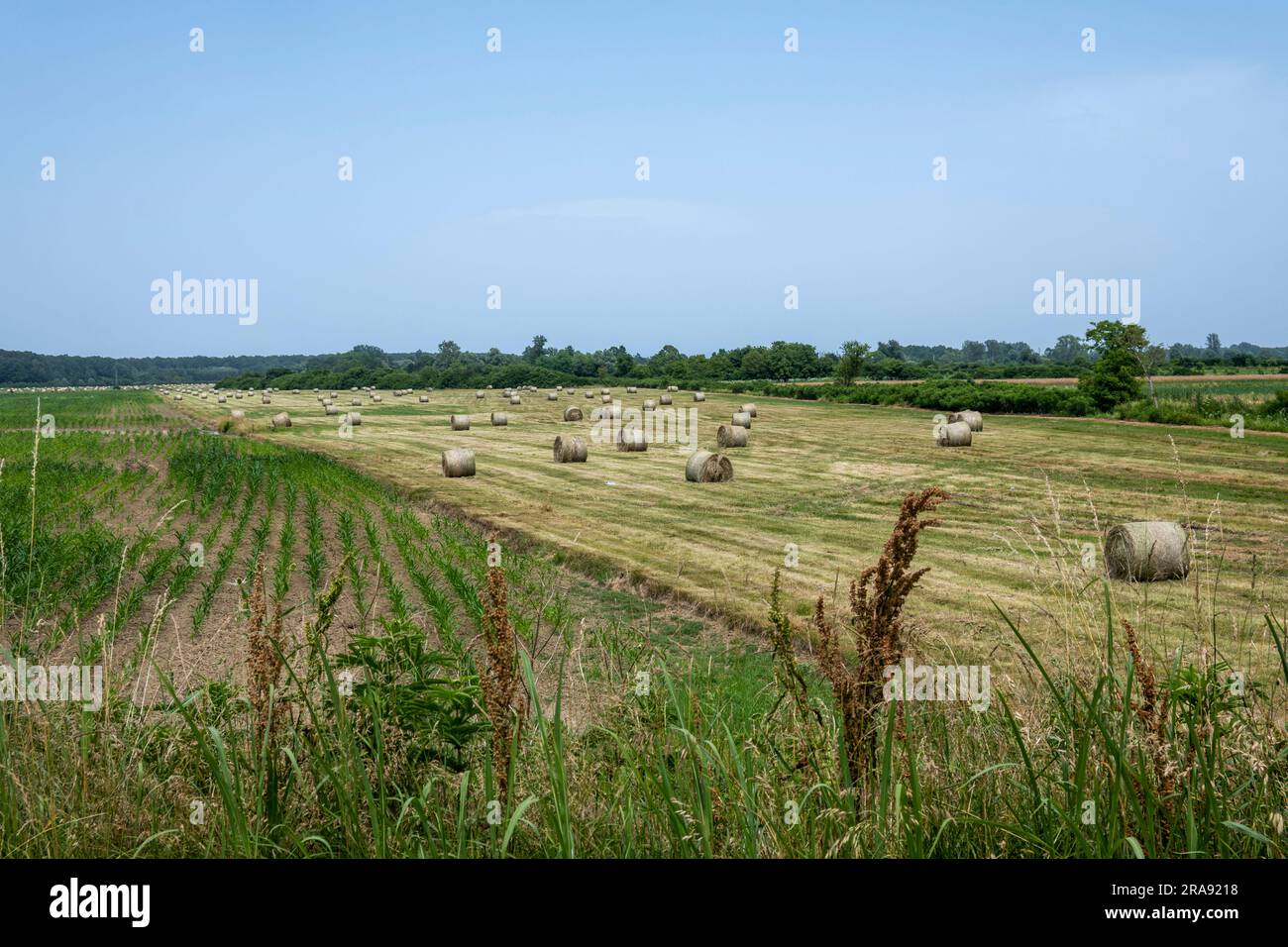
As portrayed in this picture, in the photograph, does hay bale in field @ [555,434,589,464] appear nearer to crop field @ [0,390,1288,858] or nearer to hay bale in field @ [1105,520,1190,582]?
crop field @ [0,390,1288,858]

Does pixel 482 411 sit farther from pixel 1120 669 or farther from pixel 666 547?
pixel 1120 669

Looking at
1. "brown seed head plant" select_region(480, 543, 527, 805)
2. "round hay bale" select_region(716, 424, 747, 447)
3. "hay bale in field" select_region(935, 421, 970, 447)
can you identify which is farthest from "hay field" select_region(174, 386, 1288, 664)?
"brown seed head plant" select_region(480, 543, 527, 805)

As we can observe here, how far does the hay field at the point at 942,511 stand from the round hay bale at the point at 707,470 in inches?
17.9

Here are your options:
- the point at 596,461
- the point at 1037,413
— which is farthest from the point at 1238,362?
the point at 596,461

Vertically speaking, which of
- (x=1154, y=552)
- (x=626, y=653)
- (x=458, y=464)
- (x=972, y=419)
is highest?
(x=972, y=419)

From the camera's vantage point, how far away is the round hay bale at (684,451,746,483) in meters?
25.7

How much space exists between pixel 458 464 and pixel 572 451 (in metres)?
4.40

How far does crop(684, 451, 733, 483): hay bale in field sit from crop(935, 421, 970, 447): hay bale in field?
11804mm

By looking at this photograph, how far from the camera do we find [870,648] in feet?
12.8

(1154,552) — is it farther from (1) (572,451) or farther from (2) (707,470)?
(1) (572,451)

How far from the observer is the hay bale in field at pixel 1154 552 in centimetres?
1405

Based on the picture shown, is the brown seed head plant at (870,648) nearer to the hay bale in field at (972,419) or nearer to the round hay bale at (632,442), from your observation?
the round hay bale at (632,442)

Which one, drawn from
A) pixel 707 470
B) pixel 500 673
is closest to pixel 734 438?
pixel 707 470

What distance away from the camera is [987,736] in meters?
4.52
